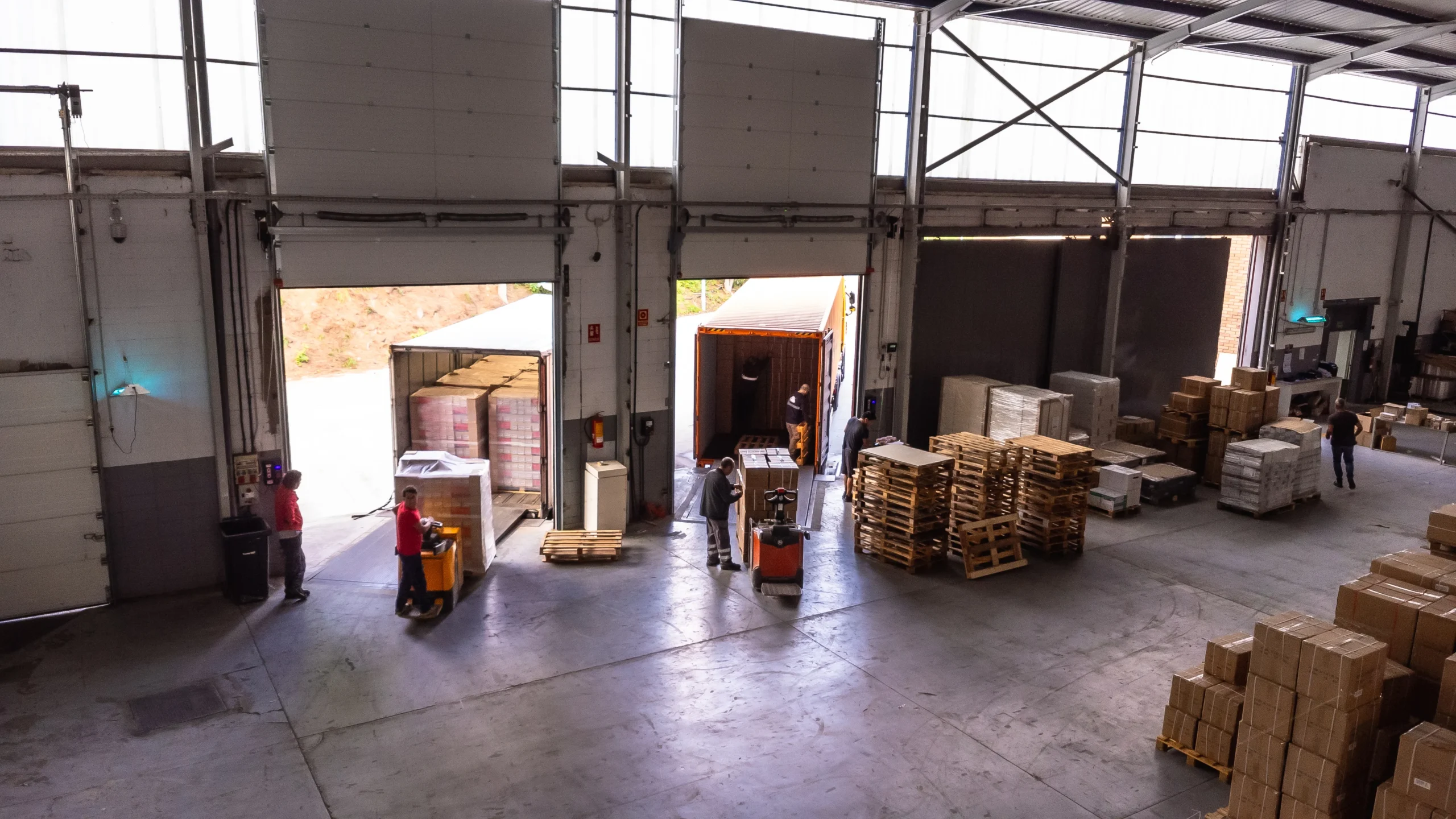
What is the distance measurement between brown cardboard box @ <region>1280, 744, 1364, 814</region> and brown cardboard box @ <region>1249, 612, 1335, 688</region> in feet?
1.72

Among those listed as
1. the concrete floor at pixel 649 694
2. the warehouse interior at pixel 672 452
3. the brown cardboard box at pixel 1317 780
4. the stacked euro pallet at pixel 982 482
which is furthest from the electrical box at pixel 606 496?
the brown cardboard box at pixel 1317 780

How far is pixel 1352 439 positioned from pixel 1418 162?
1149 cm

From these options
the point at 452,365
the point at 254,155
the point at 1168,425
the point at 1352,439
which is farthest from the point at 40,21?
the point at 1352,439

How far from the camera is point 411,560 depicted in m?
10.6

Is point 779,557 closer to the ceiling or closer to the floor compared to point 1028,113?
closer to the floor

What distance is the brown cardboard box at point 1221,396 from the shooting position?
1711 centimetres

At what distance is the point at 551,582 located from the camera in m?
11.9

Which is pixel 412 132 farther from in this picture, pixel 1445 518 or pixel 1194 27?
pixel 1194 27

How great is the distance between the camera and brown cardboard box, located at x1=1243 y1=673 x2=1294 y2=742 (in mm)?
6906

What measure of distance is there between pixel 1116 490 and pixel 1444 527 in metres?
5.80

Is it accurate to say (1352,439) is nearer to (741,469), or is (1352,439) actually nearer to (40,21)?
(741,469)

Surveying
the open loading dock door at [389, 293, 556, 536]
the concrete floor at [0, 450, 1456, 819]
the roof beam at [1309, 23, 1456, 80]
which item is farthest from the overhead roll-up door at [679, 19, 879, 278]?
the roof beam at [1309, 23, 1456, 80]

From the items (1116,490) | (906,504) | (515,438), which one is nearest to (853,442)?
(906,504)

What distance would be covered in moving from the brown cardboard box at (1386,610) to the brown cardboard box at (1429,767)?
1.07m
